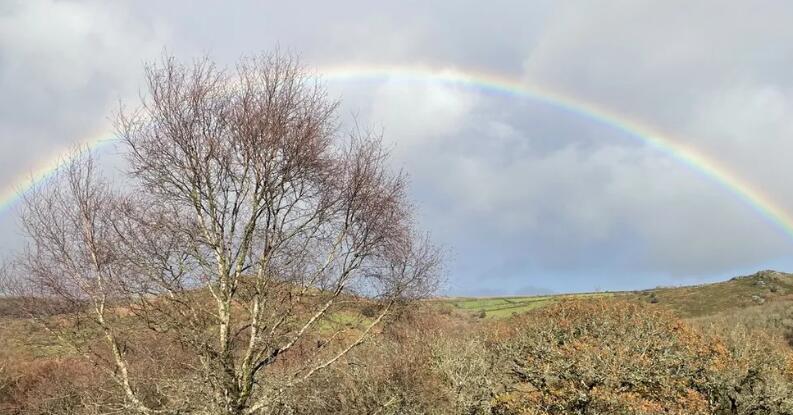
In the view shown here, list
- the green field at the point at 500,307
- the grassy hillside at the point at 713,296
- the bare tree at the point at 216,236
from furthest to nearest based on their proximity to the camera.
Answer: the grassy hillside at the point at 713,296, the green field at the point at 500,307, the bare tree at the point at 216,236

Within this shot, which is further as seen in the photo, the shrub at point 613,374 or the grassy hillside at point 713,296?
the grassy hillside at point 713,296

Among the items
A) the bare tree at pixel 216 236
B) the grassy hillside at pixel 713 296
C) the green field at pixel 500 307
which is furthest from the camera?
the grassy hillside at pixel 713 296

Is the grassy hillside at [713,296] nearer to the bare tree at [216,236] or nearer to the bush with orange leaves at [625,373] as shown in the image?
the bush with orange leaves at [625,373]

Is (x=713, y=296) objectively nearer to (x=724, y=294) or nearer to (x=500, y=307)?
(x=724, y=294)

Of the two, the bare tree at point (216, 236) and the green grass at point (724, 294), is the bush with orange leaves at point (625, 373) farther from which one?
the green grass at point (724, 294)

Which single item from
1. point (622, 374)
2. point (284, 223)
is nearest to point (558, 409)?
point (622, 374)

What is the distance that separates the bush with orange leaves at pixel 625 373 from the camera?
11570mm

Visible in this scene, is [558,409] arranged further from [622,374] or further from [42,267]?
[42,267]

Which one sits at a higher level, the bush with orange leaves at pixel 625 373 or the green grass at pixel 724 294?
the green grass at pixel 724 294

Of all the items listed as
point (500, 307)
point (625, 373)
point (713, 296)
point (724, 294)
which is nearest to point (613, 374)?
point (625, 373)

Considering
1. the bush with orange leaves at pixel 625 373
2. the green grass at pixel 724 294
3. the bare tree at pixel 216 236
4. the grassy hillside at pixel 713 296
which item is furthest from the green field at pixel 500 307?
the bare tree at pixel 216 236

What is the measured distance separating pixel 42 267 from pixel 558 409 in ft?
36.9

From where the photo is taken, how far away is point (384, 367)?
1678 cm

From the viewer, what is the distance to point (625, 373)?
11961mm
